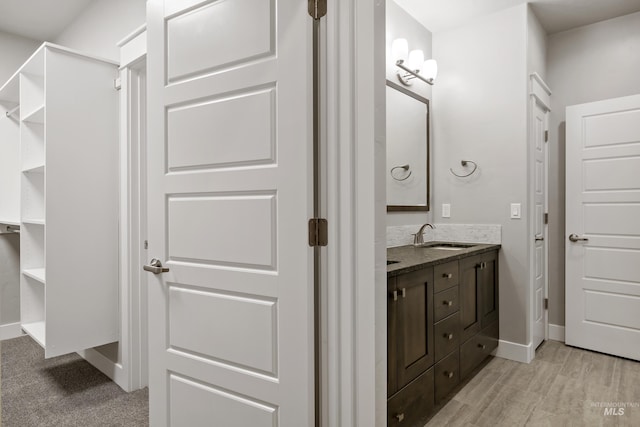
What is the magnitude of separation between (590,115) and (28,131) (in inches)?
172

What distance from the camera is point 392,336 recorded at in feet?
5.98

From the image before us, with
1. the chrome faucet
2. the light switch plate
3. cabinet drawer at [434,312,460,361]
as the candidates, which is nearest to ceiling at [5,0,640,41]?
the light switch plate

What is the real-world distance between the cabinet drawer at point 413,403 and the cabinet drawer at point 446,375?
0.25ft

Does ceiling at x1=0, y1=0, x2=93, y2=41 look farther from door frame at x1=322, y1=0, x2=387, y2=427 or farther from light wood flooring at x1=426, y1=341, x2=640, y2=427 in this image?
light wood flooring at x1=426, y1=341, x2=640, y2=427

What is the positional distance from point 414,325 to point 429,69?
219cm

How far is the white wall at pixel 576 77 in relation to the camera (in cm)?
325

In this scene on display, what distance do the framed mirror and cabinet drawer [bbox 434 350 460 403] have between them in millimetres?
1079

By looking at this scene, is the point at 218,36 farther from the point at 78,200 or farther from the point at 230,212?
the point at 78,200

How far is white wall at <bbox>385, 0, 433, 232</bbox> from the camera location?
2.96 meters

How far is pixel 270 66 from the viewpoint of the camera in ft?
4.82

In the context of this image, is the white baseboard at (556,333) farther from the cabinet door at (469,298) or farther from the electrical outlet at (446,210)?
the electrical outlet at (446,210)

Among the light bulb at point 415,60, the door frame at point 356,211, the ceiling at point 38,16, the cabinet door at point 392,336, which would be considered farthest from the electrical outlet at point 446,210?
the ceiling at point 38,16

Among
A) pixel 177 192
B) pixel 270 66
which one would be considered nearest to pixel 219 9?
pixel 270 66

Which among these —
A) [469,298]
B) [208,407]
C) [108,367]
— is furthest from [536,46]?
[108,367]
